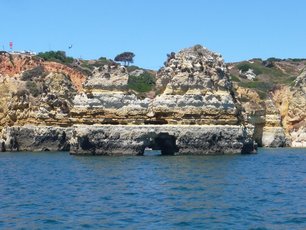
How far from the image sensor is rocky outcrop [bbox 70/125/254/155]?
45.8 meters

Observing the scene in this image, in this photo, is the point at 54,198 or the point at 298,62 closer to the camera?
the point at 54,198

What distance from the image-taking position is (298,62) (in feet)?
547

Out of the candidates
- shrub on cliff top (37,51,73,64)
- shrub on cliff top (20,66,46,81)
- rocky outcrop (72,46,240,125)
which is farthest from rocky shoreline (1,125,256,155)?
shrub on cliff top (37,51,73,64)

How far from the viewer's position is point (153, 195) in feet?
86.5

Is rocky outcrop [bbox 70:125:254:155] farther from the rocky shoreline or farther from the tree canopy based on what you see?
the tree canopy

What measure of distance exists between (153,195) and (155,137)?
20.5 metres

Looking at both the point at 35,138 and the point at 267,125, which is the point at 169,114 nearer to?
the point at 35,138

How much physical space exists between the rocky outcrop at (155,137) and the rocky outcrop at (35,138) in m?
15.7

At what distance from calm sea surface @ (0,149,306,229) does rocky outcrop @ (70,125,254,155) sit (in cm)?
456

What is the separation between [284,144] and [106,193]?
177 feet

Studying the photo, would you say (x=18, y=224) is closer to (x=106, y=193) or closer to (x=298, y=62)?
(x=106, y=193)

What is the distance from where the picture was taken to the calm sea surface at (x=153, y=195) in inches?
819

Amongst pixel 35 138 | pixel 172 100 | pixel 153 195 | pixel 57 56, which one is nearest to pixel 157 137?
pixel 172 100

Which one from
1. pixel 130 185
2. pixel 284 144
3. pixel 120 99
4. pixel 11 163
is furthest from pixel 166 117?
pixel 284 144
